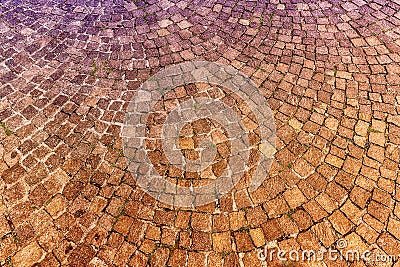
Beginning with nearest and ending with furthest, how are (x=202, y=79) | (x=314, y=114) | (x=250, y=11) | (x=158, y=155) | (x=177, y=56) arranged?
(x=158, y=155)
(x=314, y=114)
(x=202, y=79)
(x=177, y=56)
(x=250, y=11)

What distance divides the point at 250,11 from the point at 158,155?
3.83m

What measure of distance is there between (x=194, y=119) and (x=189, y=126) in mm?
152

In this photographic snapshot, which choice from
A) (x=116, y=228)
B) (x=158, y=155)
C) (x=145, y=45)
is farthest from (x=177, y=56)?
(x=116, y=228)

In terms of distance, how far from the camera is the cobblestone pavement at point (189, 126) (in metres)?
3.27

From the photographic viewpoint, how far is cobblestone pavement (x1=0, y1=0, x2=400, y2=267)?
3.27 m

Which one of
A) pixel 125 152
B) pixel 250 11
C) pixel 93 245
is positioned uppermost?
pixel 250 11

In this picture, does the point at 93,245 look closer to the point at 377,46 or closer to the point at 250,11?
the point at 250,11

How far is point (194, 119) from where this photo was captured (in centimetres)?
429

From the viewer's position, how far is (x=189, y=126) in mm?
4211

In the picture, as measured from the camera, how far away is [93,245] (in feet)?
10.6

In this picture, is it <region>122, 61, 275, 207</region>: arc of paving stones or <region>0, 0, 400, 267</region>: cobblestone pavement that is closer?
<region>0, 0, 400, 267</region>: cobblestone pavement

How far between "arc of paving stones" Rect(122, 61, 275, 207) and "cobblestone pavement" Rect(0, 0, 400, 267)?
0.13 meters

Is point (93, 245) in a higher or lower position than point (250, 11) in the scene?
lower

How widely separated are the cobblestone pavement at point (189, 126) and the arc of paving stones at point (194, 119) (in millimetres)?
129
